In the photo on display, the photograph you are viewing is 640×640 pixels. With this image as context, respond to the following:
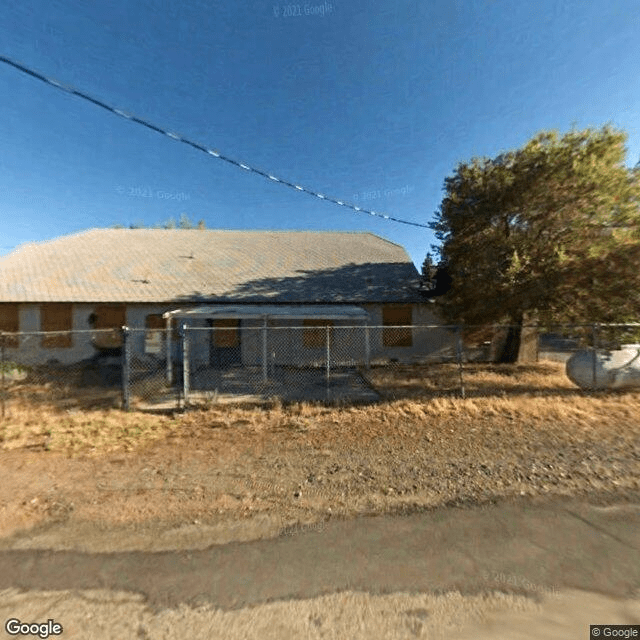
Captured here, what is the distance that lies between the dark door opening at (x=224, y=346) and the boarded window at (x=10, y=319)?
7.36 m

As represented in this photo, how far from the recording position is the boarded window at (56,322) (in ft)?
44.1

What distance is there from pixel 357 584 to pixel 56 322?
15629 millimetres

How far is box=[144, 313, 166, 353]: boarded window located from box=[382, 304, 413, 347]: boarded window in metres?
9.44

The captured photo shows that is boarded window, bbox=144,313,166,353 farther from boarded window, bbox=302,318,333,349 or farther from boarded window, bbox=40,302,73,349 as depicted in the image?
boarded window, bbox=302,318,333,349

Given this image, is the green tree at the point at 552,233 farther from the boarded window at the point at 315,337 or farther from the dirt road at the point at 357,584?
the dirt road at the point at 357,584

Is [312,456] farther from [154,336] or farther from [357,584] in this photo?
[154,336]

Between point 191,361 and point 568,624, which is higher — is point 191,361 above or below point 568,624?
above

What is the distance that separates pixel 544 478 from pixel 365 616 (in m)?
3.15

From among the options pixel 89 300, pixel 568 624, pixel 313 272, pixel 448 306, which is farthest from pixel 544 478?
pixel 89 300

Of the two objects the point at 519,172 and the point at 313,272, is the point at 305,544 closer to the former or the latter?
the point at 519,172

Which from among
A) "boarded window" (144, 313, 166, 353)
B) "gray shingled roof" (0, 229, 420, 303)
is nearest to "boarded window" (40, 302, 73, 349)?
"gray shingled roof" (0, 229, 420, 303)

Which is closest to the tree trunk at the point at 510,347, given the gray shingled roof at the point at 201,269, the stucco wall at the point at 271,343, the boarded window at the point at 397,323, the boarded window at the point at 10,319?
the stucco wall at the point at 271,343

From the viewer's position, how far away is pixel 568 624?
2.16 metres

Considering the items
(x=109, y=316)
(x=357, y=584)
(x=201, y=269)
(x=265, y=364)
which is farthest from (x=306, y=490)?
(x=201, y=269)
